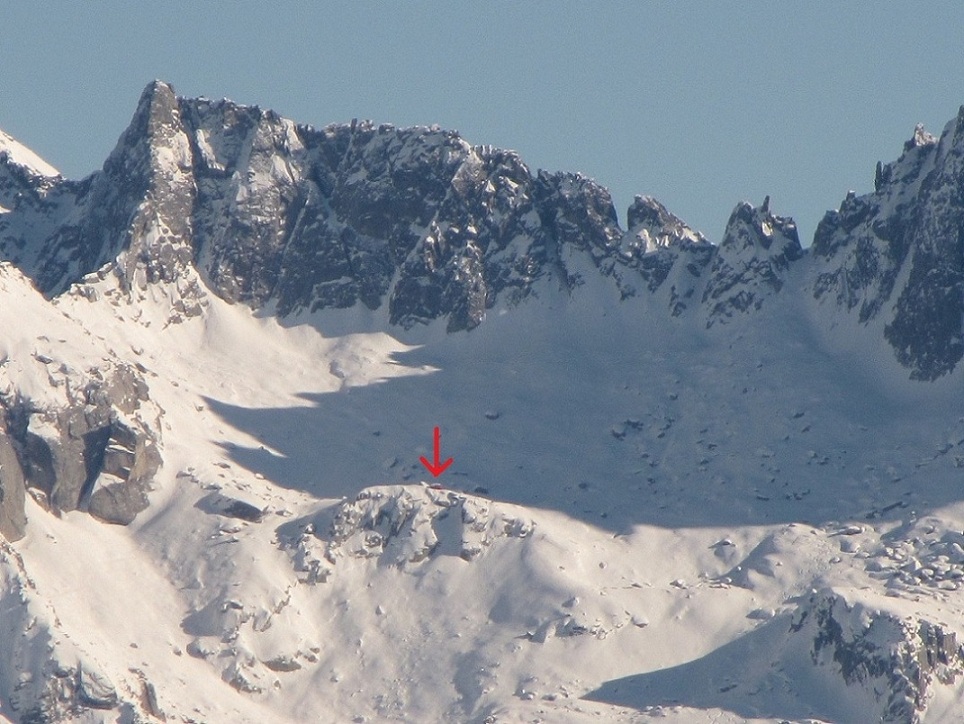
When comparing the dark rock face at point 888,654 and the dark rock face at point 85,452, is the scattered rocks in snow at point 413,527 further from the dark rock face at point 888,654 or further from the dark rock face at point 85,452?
the dark rock face at point 888,654

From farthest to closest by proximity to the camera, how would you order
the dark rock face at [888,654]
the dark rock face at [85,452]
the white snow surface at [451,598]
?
the dark rock face at [85,452] → the white snow surface at [451,598] → the dark rock face at [888,654]

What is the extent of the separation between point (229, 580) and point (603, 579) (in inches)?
1114

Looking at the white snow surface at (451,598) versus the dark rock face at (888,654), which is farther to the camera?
the white snow surface at (451,598)

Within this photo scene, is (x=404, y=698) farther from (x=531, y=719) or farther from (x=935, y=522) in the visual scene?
(x=935, y=522)

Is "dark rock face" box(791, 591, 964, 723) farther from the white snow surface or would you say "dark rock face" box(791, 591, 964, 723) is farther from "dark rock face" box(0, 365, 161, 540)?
"dark rock face" box(0, 365, 161, 540)

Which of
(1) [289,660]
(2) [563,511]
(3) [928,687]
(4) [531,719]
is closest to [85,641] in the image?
(1) [289,660]

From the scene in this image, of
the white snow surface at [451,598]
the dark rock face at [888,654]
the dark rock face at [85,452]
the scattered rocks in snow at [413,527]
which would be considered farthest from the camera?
the dark rock face at [85,452]

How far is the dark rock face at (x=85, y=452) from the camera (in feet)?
628

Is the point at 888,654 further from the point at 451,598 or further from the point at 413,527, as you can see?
the point at 413,527

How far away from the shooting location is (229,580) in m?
184

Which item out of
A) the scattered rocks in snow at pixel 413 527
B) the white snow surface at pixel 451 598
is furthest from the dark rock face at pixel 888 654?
the scattered rocks in snow at pixel 413 527

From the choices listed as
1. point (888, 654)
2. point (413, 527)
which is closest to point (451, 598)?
point (413, 527)

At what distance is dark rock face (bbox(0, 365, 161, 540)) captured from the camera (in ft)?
628

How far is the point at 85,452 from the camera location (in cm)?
19450
